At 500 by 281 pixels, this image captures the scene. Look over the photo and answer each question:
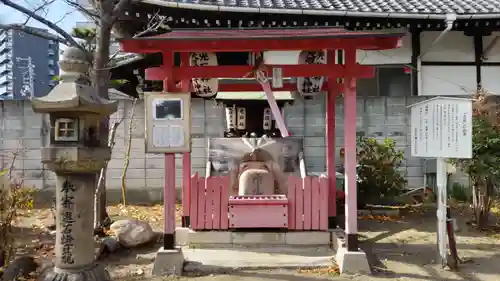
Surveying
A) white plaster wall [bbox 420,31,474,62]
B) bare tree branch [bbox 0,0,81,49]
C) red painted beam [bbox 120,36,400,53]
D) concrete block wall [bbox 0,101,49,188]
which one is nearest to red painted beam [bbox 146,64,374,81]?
red painted beam [bbox 120,36,400,53]

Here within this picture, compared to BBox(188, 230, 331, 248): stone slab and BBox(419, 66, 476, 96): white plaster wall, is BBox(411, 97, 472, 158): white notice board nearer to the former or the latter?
BBox(188, 230, 331, 248): stone slab

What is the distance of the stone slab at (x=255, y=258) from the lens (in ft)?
21.7

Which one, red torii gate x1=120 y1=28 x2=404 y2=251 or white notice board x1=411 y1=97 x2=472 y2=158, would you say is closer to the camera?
red torii gate x1=120 y1=28 x2=404 y2=251

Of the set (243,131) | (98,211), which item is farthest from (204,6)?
(98,211)

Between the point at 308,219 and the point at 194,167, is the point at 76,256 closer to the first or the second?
the point at 308,219

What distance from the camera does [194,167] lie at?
11500 millimetres

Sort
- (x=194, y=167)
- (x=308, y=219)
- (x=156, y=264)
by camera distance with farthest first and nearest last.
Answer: (x=194, y=167) → (x=308, y=219) → (x=156, y=264)

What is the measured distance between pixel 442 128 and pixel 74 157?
519 cm

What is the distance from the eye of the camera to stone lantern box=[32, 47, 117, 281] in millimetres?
4809

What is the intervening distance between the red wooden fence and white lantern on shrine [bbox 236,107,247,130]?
3.34m

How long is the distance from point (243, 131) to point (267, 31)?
4.03 m

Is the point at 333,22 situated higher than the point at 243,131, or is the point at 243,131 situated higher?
the point at 333,22

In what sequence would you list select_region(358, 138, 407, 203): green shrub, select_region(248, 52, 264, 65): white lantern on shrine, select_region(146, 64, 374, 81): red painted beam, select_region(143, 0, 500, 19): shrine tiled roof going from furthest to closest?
1. select_region(358, 138, 407, 203): green shrub
2. select_region(143, 0, 500, 19): shrine tiled roof
3. select_region(248, 52, 264, 65): white lantern on shrine
4. select_region(146, 64, 374, 81): red painted beam

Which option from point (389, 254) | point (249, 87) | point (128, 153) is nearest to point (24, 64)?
point (128, 153)
